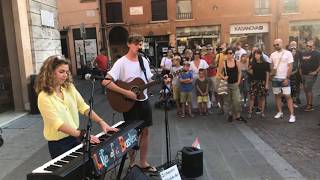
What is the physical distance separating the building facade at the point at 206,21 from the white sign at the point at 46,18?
17.4 meters

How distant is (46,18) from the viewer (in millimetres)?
12320

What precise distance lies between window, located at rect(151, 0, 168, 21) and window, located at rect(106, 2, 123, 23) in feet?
8.03

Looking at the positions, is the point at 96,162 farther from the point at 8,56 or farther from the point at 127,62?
the point at 8,56

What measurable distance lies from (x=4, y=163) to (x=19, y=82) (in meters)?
4.92

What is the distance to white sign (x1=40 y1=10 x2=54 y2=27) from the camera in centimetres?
1204

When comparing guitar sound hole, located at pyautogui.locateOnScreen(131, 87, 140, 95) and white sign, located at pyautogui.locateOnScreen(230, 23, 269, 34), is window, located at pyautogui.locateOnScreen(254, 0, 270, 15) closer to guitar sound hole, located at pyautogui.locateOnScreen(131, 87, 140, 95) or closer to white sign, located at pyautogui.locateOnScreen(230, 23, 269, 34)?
white sign, located at pyautogui.locateOnScreen(230, 23, 269, 34)

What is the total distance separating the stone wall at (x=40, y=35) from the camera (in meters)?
11.4

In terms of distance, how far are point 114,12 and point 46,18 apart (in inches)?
780

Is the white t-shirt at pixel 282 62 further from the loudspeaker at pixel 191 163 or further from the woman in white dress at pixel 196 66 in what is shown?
the loudspeaker at pixel 191 163

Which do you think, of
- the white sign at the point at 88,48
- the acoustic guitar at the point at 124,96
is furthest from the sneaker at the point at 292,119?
the white sign at the point at 88,48

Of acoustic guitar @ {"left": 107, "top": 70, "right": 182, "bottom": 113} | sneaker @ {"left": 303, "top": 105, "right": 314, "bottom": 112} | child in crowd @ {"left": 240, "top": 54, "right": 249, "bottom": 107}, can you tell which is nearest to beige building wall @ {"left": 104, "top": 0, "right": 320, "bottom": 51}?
child in crowd @ {"left": 240, "top": 54, "right": 249, "bottom": 107}

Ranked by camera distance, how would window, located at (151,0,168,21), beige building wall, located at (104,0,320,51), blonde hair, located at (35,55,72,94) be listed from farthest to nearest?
window, located at (151,0,168,21), beige building wall, located at (104,0,320,51), blonde hair, located at (35,55,72,94)

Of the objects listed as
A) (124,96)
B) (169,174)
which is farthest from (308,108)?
(169,174)

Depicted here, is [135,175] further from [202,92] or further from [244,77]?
[244,77]
